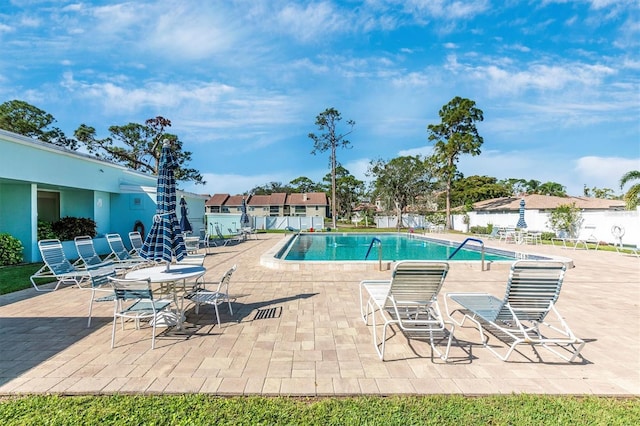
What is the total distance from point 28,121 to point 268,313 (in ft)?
127

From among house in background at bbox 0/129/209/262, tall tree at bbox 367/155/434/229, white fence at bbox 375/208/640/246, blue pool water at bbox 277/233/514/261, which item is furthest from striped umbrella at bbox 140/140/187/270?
tall tree at bbox 367/155/434/229

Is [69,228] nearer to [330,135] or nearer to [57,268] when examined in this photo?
[57,268]

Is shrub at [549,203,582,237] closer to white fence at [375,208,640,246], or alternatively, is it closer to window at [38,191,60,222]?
white fence at [375,208,640,246]

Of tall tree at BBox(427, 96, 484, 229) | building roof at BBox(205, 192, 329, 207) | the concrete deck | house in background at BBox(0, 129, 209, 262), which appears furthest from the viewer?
building roof at BBox(205, 192, 329, 207)

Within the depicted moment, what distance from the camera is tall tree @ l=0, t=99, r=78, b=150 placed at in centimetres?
2861

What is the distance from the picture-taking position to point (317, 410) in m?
2.46

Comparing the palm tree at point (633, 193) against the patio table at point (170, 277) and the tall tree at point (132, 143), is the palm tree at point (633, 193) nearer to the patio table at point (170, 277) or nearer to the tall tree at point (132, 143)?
the patio table at point (170, 277)

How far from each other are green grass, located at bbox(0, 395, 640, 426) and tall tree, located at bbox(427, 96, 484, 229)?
29.3 meters

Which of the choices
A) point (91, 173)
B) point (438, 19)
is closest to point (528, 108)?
point (438, 19)

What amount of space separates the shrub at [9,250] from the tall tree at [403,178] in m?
30.3

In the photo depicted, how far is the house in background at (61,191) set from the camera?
32.9 feet

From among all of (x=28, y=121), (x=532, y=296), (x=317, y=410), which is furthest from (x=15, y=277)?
(x=28, y=121)

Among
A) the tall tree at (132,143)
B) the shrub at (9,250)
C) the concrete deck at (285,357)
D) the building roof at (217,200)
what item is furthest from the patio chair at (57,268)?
the building roof at (217,200)

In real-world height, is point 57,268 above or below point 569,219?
below
